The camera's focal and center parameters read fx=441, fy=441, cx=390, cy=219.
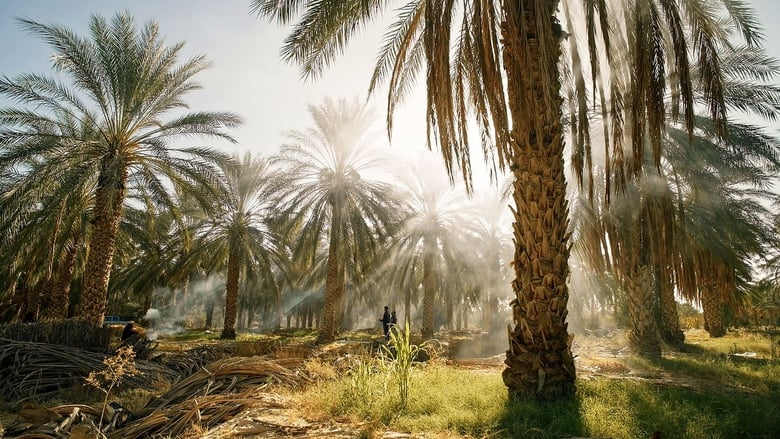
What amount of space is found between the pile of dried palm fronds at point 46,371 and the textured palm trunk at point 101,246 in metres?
4.40

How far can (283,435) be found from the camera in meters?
4.23

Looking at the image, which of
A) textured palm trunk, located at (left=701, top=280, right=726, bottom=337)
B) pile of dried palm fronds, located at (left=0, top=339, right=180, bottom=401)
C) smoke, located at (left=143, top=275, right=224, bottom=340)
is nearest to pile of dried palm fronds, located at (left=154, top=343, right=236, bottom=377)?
pile of dried palm fronds, located at (left=0, top=339, right=180, bottom=401)

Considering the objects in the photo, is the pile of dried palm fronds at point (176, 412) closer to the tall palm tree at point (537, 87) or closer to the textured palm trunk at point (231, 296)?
the tall palm tree at point (537, 87)

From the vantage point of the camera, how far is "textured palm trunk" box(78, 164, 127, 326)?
42.8 ft

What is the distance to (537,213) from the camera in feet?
20.0

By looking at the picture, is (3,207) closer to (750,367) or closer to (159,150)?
(159,150)

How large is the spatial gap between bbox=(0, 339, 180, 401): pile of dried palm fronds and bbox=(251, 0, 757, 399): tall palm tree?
6.51 metres

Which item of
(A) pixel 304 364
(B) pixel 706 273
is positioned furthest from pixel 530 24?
(B) pixel 706 273

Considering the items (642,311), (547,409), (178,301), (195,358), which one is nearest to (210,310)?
(178,301)

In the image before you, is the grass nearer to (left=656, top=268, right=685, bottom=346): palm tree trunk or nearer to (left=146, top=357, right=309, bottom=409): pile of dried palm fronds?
(left=146, top=357, right=309, bottom=409): pile of dried palm fronds

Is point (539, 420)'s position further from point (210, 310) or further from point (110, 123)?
point (210, 310)

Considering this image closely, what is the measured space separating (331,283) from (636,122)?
15.4 m

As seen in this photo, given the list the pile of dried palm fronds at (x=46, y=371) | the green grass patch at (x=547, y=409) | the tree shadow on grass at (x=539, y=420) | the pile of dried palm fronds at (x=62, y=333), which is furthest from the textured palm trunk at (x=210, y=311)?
the tree shadow on grass at (x=539, y=420)

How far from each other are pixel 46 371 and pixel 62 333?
2.50 metres
